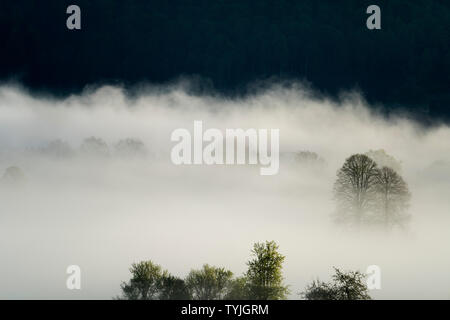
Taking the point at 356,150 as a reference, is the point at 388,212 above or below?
below

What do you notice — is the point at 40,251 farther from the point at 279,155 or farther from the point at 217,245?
the point at 279,155

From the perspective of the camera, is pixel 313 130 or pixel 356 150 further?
pixel 313 130

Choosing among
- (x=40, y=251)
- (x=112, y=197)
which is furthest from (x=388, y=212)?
(x=112, y=197)

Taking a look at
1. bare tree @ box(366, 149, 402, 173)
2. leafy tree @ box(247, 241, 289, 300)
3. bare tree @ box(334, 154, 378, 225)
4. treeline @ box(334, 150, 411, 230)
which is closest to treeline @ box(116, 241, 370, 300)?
leafy tree @ box(247, 241, 289, 300)

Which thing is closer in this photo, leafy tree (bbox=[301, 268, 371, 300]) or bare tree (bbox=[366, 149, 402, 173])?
leafy tree (bbox=[301, 268, 371, 300])

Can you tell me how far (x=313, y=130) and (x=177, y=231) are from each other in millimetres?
55224

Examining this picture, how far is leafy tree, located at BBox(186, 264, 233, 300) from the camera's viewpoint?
74.6 m

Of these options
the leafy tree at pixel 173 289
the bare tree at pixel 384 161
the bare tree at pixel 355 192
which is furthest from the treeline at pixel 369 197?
the leafy tree at pixel 173 289

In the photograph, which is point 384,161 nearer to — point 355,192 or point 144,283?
point 355,192

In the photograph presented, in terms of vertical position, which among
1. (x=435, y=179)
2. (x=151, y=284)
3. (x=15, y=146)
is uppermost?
(x=15, y=146)

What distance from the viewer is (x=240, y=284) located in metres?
72.8

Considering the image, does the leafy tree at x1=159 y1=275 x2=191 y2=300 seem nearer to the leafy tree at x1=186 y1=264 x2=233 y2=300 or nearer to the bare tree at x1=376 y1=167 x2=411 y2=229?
the leafy tree at x1=186 y1=264 x2=233 y2=300
